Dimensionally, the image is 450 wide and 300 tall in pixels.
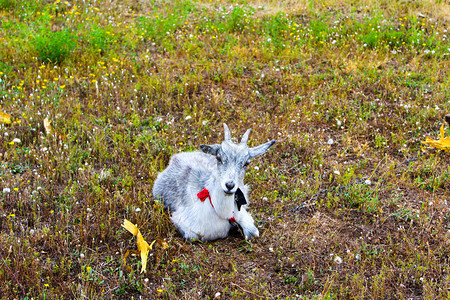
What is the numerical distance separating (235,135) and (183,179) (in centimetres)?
211

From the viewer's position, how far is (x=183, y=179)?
6.58m

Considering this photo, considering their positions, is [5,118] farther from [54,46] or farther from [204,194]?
[204,194]

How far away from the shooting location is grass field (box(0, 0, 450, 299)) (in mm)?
5480

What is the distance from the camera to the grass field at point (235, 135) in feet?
18.0

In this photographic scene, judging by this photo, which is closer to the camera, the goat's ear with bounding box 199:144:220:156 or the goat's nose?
the goat's nose

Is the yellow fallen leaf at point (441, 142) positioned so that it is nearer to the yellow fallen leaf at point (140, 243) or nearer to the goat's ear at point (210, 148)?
the goat's ear at point (210, 148)

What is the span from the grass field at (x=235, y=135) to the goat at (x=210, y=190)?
0.77 feet

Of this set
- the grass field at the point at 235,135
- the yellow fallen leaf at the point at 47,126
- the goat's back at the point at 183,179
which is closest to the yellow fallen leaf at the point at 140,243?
the grass field at the point at 235,135

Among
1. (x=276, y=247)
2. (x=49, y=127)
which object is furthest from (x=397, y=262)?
(x=49, y=127)

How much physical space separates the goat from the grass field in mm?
234

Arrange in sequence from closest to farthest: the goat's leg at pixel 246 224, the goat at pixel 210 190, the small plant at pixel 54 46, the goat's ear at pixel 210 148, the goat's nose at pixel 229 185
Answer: the goat's nose at pixel 229 185
the goat at pixel 210 190
the goat's ear at pixel 210 148
the goat's leg at pixel 246 224
the small plant at pixel 54 46

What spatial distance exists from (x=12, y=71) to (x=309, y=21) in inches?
302

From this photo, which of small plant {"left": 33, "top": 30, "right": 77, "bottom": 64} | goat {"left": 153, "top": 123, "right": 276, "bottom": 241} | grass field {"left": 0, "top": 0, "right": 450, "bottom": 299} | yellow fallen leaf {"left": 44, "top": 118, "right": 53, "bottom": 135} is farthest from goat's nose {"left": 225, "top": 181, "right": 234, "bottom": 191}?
small plant {"left": 33, "top": 30, "right": 77, "bottom": 64}

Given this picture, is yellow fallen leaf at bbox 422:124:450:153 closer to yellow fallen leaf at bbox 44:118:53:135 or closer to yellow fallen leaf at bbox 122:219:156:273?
yellow fallen leaf at bbox 122:219:156:273
